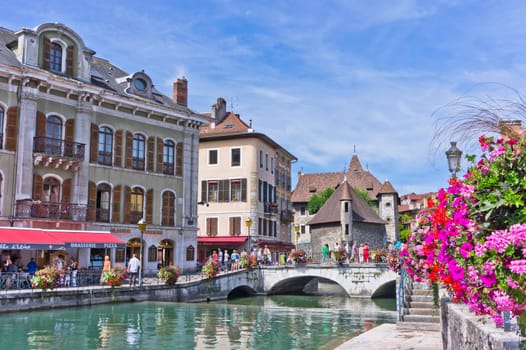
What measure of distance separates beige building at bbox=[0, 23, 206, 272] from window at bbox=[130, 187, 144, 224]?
0.18 ft

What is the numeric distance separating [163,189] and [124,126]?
13.4 ft

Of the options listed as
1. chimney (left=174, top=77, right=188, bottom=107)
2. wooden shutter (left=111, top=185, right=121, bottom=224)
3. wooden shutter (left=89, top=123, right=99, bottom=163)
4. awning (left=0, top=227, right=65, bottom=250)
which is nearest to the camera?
awning (left=0, top=227, right=65, bottom=250)

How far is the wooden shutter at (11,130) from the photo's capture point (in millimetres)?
24781

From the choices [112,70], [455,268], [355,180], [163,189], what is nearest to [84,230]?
[163,189]

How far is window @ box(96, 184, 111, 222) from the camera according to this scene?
28.1m

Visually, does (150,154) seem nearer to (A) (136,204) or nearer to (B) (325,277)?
(A) (136,204)

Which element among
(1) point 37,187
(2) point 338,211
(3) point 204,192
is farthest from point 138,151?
(2) point 338,211

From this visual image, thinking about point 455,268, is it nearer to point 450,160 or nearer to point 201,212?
point 450,160

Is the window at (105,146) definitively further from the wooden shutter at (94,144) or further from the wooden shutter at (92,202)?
the wooden shutter at (92,202)

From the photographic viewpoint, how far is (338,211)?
51.1 meters

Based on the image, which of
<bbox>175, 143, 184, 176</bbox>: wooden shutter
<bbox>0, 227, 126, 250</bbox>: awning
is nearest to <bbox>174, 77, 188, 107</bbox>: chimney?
<bbox>175, 143, 184, 176</bbox>: wooden shutter

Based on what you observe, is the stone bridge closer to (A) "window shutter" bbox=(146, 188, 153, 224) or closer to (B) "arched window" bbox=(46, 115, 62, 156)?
(A) "window shutter" bbox=(146, 188, 153, 224)

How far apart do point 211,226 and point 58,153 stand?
1772 cm

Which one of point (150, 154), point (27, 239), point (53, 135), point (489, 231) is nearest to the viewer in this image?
point (489, 231)
